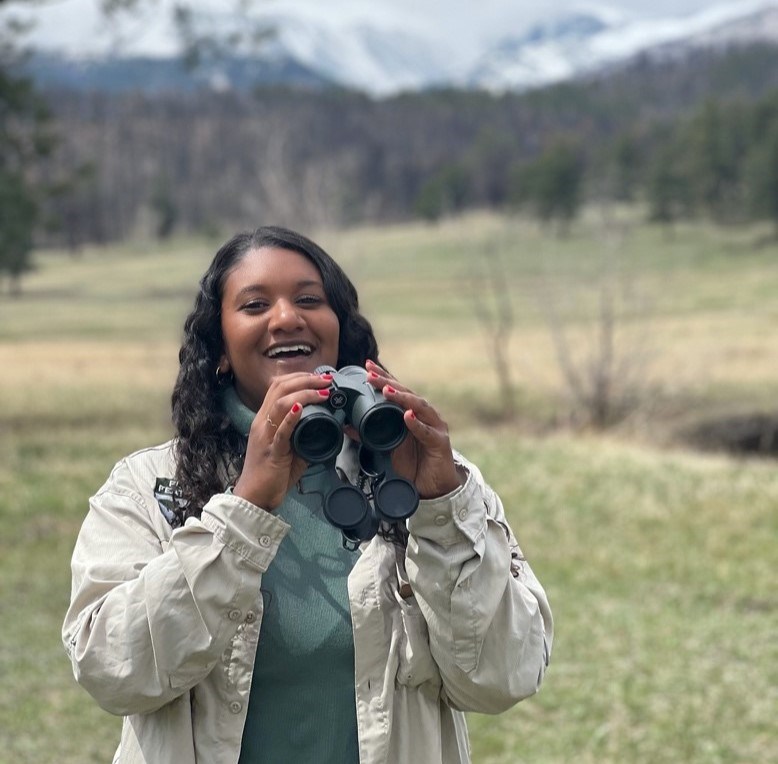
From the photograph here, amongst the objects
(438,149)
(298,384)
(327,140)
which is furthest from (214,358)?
(438,149)

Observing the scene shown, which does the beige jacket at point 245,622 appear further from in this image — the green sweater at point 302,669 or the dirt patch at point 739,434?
the dirt patch at point 739,434

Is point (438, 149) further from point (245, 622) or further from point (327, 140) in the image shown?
point (245, 622)

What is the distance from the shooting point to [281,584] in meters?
2.21

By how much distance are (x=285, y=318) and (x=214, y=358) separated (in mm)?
245

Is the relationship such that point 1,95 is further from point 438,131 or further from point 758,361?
point 438,131

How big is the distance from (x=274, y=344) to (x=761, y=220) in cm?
6341

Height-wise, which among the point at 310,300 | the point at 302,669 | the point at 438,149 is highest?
the point at 310,300

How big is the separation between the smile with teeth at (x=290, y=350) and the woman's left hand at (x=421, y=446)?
18 centimetres

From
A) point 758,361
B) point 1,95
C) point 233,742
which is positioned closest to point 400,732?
point 233,742

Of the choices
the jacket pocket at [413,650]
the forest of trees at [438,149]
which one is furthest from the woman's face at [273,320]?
the forest of trees at [438,149]

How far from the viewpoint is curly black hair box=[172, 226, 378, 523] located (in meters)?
2.27

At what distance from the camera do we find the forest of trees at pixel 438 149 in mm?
69562

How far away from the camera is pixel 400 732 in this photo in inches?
87.0

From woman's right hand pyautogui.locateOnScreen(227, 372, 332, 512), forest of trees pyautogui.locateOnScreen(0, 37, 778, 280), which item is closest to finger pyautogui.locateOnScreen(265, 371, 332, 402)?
woman's right hand pyautogui.locateOnScreen(227, 372, 332, 512)
